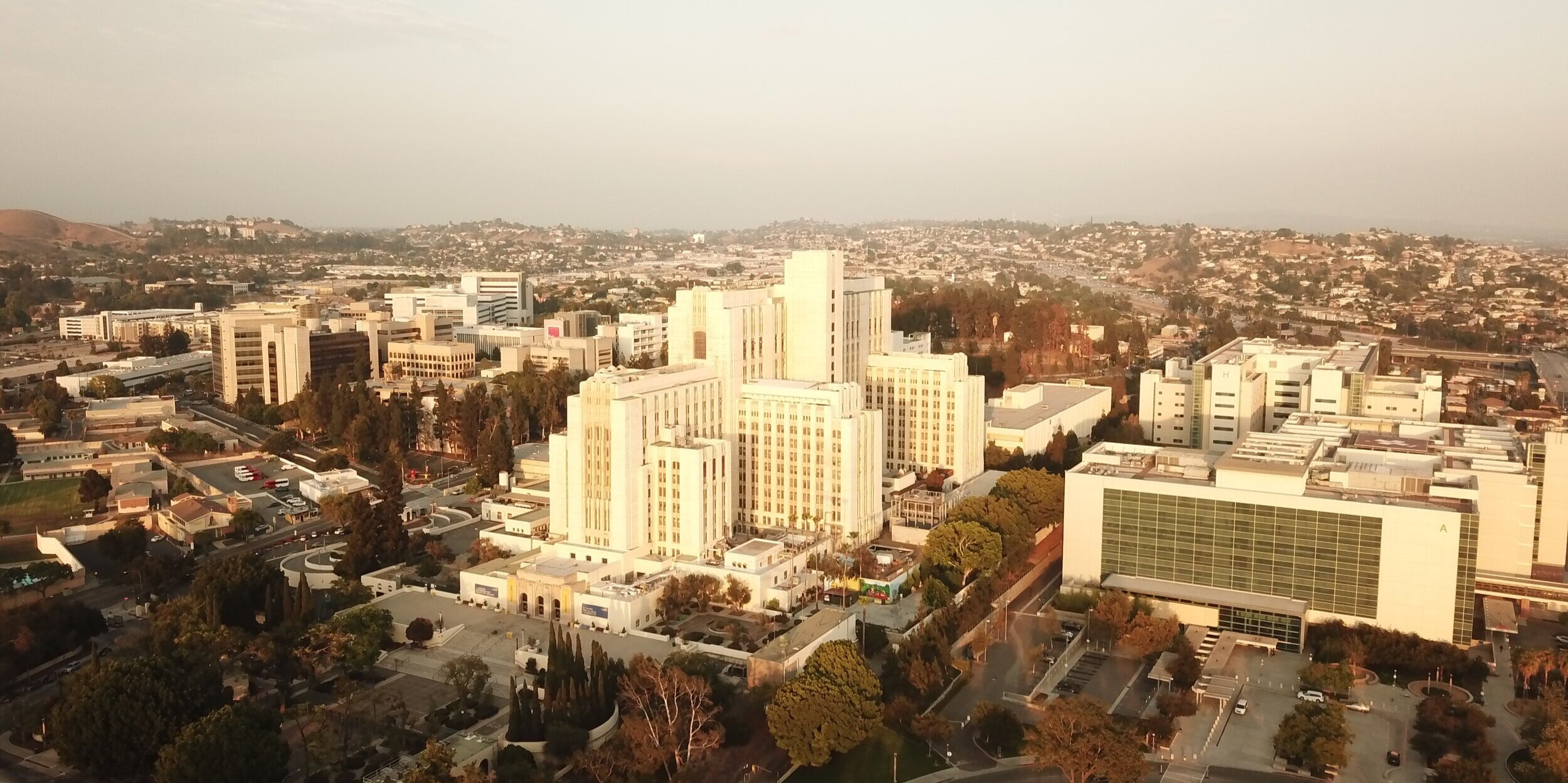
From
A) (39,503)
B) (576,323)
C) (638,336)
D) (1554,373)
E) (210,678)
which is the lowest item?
(39,503)

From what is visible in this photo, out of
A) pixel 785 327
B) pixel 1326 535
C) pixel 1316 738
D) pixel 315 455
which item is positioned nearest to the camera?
pixel 1316 738

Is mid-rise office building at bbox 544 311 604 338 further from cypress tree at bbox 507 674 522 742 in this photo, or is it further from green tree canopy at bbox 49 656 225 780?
cypress tree at bbox 507 674 522 742

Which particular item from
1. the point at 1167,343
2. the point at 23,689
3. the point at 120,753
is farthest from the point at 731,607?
the point at 1167,343

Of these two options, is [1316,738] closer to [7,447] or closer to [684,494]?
[684,494]

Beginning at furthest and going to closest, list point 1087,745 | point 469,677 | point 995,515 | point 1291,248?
point 1291,248
point 995,515
point 469,677
point 1087,745

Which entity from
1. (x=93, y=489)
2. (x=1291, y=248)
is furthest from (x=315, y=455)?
(x=1291, y=248)

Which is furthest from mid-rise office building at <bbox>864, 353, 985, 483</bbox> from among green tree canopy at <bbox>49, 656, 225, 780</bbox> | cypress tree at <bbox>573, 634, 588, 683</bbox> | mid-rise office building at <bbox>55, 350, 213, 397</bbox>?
mid-rise office building at <bbox>55, 350, 213, 397</bbox>
